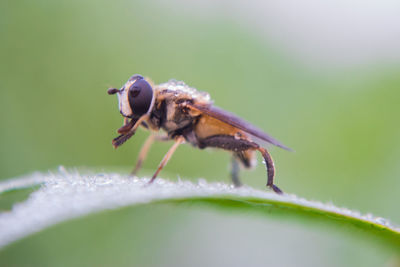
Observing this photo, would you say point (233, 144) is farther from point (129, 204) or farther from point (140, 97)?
point (129, 204)

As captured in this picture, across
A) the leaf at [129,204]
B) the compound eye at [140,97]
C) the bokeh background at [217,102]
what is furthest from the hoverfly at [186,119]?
the leaf at [129,204]

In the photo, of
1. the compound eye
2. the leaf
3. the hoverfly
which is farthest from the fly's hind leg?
the leaf

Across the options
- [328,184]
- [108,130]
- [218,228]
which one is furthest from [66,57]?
[328,184]

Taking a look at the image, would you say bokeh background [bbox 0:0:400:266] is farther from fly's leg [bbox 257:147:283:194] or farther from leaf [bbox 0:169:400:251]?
leaf [bbox 0:169:400:251]

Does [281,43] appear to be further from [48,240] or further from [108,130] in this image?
[48,240]

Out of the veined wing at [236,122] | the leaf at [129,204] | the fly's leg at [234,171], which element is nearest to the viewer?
the leaf at [129,204]

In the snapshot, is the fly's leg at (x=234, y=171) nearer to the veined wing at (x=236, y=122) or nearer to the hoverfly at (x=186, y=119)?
the hoverfly at (x=186, y=119)
